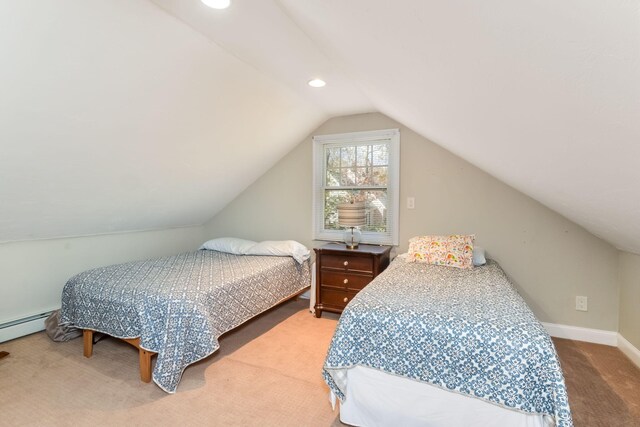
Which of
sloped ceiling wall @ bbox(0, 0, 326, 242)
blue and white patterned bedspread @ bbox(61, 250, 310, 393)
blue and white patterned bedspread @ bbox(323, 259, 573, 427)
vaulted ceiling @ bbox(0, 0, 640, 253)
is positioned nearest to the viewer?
vaulted ceiling @ bbox(0, 0, 640, 253)

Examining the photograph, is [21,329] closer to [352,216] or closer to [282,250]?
[282,250]

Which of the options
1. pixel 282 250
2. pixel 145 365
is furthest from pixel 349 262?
pixel 145 365

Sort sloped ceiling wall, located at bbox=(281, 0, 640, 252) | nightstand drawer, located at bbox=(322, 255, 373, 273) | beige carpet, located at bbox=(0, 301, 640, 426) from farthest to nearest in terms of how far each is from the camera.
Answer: nightstand drawer, located at bbox=(322, 255, 373, 273) → beige carpet, located at bbox=(0, 301, 640, 426) → sloped ceiling wall, located at bbox=(281, 0, 640, 252)

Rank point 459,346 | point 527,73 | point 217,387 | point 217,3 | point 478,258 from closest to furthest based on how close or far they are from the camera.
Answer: point 527,73
point 459,346
point 217,3
point 217,387
point 478,258

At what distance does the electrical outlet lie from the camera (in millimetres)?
2867

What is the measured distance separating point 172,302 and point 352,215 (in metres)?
1.85

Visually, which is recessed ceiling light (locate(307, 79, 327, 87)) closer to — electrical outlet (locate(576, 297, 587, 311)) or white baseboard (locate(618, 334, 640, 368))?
electrical outlet (locate(576, 297, 587, 311))

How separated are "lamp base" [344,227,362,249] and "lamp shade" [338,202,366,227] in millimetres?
138

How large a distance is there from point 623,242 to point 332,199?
2530 millimetres

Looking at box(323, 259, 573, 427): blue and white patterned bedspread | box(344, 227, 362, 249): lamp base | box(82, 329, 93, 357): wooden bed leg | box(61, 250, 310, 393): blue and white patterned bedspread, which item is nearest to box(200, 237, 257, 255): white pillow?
box(61, 250, 310, 393): blue and white patterned bedspread

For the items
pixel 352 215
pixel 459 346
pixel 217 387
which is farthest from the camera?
pixel 352 215

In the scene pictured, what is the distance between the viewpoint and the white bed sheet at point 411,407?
1496 mm

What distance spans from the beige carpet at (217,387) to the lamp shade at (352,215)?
114cm

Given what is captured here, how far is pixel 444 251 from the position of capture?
283 centimetres
